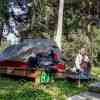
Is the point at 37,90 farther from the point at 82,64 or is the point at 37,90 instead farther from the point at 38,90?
the point at 82,64

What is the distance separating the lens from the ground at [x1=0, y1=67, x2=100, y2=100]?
34.8 feet

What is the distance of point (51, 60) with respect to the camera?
50.9 ft

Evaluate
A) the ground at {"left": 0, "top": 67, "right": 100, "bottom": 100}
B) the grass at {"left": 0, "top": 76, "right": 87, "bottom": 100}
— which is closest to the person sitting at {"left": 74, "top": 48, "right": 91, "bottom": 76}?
the ground at {"left": 0, "top": 67, "right": 100, "bottom": 100}

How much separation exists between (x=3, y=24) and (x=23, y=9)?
204 centimetres

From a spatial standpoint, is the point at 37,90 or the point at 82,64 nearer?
the point at 37,90

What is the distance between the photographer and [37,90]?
448 inches

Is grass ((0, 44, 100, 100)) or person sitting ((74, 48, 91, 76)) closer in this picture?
grass ((0, 44, 100, 100))

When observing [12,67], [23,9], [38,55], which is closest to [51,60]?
[38,55]

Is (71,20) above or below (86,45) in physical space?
above

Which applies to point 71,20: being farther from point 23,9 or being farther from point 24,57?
point 24,57

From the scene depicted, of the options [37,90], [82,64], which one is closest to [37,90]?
[37,90]

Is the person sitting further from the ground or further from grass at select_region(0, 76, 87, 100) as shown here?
grass at select_region(0, 76, 87, 100)

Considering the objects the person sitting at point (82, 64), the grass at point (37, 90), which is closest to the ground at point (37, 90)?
the grass at point (37, 90)

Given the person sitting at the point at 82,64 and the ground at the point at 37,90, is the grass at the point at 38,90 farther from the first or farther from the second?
the person sitting at the point at 82,64
